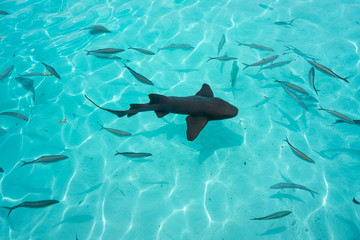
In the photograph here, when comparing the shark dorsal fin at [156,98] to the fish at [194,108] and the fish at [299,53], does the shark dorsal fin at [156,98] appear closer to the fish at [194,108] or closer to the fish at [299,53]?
the fish at [194,108]

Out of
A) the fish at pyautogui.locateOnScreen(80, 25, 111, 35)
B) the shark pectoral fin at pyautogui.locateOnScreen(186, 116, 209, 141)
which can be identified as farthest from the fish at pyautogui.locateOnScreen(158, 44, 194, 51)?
the shark pectoral fin at pyautogui.locateOnScreen(186, 116, 209, 141)

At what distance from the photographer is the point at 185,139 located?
17.3 feet

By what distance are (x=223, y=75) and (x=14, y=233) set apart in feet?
22.9

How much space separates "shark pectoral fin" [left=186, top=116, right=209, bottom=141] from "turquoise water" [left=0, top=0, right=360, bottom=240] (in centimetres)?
89

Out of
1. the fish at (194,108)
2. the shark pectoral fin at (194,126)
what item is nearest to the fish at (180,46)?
the fish at (194,108)

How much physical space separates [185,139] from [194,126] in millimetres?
979

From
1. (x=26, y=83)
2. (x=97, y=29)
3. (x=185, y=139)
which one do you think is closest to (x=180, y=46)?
(x=185, y=139)

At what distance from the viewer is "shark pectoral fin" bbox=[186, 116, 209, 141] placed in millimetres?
4305

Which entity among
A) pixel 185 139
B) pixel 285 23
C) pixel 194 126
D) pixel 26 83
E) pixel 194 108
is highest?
pixel 285 23

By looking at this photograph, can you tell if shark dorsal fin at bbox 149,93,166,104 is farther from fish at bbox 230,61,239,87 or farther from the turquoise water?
fish at bbox 230,61,239,87

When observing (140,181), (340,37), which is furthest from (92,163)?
(340,37)

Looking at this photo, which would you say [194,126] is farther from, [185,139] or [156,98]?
[156,98]

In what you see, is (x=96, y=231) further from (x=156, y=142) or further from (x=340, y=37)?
(x=340, y=37)

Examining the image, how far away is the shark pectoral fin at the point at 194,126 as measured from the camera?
4305 millimetres
